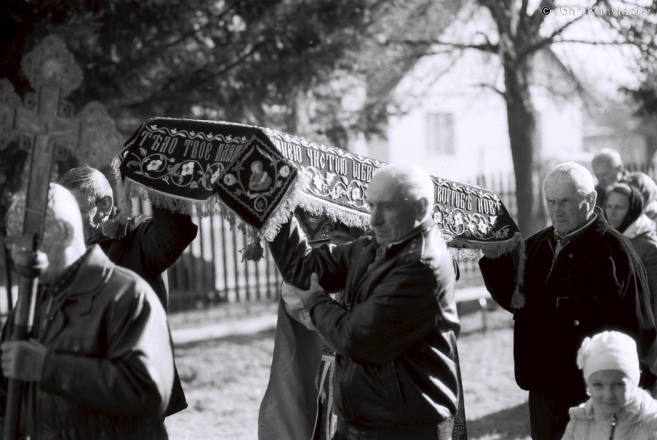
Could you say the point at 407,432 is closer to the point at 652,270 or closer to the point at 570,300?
the point at 570,300

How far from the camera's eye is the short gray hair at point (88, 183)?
4.10m

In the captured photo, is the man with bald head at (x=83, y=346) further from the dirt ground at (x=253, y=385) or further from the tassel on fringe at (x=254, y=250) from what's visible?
the dirt ground at (x=253, y=385)

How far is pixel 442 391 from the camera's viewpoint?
3.19 meters

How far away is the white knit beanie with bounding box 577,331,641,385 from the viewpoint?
3.56 metres

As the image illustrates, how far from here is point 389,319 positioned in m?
3.00

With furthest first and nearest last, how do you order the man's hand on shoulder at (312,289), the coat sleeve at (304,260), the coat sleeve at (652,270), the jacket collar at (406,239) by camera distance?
the coat sleeve at (652,270) < the coat sleeve at (304,260) < the man's hand on shoulder at (312,289) < the jacket collar at (406,239)

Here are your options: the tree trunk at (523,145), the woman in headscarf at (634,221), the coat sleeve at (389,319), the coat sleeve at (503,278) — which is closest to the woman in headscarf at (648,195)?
the woman in headscarf at (634,221)

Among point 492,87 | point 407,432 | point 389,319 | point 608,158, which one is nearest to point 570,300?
point 407,432

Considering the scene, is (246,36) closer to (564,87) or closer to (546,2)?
(546,2)

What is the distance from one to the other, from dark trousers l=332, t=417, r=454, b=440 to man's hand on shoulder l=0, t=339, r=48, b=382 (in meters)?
1.25

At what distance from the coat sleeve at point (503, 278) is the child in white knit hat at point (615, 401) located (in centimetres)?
94

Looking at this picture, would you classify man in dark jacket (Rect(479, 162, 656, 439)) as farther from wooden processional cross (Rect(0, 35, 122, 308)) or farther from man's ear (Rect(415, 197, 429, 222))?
wooden processional cross (Rect(0, 35, 122, 308))

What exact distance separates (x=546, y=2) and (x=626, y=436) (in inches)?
352

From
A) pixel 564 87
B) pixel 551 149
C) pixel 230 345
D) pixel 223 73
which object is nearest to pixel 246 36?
pixel 223 73
